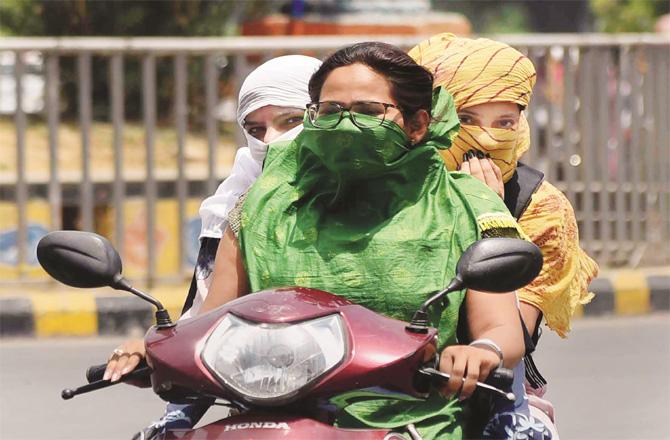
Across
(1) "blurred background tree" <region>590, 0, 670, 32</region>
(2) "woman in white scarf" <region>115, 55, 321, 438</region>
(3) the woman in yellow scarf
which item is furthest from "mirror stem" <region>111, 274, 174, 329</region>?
(1) "blurred background tree" <region>590, 0, 670, 32</region>

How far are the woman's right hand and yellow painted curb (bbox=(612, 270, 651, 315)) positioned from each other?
728 cm

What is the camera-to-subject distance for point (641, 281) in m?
9.93

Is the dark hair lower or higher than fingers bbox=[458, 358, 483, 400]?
higher

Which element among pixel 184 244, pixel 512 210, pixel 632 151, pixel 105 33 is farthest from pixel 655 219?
pixel 512 210

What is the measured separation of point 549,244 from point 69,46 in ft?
20.1

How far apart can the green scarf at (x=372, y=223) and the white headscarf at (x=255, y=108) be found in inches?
31.0

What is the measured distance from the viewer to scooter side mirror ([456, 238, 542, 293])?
A: 8.61 ft

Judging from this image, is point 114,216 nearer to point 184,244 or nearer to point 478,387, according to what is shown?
point 184,244

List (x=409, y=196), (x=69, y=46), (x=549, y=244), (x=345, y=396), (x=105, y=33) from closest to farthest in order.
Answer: (x=345, y=396)
(x=409, y=196)
(x=549, y=244)
(x=69, y=46)
(x=105, y=33)

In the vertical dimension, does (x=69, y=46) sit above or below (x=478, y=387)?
above

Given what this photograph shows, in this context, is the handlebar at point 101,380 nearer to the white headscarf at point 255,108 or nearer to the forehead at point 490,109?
the white headscarf at point 255,108

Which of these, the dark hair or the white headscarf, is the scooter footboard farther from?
the white headscarf

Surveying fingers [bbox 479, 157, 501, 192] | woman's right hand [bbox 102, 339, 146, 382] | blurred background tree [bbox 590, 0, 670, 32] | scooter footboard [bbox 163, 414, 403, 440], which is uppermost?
blurred background tree [bbox 590, 0, 670, 32]

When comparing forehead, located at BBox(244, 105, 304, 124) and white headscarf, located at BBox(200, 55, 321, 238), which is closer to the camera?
white headscarf, located at BBox(200, 55, 321, 238)
